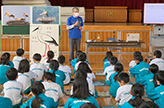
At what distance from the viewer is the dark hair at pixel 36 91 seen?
354 centimetres

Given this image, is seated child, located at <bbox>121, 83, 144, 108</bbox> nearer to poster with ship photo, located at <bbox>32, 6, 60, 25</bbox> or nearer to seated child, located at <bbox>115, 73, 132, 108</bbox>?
seated child, located at <bbox>115, 73, 132, 108</bbox>

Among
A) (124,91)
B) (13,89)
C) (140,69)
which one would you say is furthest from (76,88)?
(140,69)

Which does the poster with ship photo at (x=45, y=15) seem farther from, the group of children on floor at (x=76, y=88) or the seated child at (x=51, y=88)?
the seated child at (x=51, y=88)

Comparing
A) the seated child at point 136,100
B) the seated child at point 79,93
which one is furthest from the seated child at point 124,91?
the seated child at point 79,93

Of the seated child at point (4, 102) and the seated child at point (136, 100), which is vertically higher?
the seated child at point (136, 100)

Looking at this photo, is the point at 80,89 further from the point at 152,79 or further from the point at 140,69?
the point at 140,69

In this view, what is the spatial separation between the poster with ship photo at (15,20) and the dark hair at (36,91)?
4596 millimetres

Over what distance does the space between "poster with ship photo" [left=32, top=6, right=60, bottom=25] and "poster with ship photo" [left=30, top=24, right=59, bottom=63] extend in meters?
0.28

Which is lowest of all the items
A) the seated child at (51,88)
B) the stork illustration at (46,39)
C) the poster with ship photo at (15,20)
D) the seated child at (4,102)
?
the seated child at (4,102)

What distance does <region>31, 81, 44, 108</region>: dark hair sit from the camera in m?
3.54

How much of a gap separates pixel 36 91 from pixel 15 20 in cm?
512

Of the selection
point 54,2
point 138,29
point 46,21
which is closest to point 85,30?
point 138,29

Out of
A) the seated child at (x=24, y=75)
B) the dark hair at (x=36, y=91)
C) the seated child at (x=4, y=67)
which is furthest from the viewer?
the seated child at (x=4, y=67)

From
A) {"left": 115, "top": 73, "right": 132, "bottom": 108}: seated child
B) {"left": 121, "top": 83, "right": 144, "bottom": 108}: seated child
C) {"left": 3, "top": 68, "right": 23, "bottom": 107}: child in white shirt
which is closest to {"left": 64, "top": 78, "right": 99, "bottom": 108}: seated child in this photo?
{"left": 121, "top": 83, "right": 144, "bottom": 108}: seated child
